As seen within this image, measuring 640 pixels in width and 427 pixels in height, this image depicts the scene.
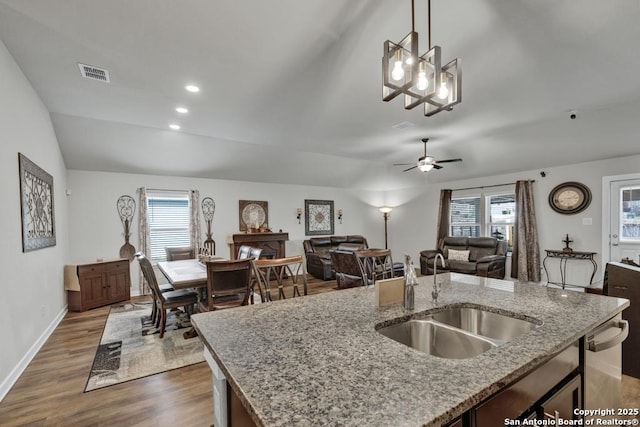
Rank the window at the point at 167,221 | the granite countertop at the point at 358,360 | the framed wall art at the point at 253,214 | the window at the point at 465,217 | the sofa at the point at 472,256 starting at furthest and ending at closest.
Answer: the window at the point at 465,217
the framed wall art at the point at 253,214
the window at the point at 167,221
the sofa at the point at 472,256
the granite countertop at the point at 358,360

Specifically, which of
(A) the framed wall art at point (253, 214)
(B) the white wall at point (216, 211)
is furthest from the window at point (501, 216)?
(A) the framed wall art at point (253, 214)

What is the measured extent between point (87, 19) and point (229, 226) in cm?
509

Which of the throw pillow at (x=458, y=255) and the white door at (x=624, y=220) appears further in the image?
the throw pillow at (x=458, y=255)

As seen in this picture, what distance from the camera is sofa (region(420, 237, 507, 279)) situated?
19.2ft

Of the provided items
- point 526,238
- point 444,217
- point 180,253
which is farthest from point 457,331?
point 444,217

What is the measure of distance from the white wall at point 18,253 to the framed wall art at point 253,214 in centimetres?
366

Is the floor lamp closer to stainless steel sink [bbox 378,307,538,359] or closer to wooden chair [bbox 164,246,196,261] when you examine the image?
wooden chair [bbox 164,246,196,261]

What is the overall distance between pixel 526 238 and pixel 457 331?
6114 mm

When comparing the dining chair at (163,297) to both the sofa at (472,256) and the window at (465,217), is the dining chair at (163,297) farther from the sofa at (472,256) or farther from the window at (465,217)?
the window at (465,217)

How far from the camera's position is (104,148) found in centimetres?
505

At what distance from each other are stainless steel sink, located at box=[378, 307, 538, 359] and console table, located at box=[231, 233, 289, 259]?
18.5 feet

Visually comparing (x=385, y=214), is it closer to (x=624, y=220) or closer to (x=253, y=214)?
(x=253, y=214)

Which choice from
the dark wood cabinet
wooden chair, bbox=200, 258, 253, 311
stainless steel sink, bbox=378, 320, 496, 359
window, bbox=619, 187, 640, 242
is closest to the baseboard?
wooden chair, bbox=200, 258, 253, 311

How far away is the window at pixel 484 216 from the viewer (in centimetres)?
672
